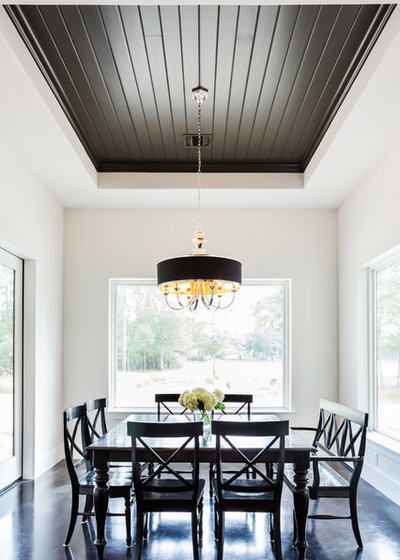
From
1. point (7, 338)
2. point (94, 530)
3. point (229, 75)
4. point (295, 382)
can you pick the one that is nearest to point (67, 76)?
point (229, 75)

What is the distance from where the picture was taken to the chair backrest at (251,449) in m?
3.20

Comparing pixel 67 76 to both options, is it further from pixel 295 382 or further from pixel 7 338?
pixel 295 382

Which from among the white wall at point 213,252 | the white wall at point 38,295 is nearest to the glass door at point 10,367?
the white wall at point 38,295

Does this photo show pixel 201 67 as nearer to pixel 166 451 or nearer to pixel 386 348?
pixel 166 451

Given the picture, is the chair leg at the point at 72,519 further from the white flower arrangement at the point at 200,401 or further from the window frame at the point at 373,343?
the window frame at the point at 373,343

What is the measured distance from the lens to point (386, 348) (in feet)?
16.6

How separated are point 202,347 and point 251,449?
3033 millimetres

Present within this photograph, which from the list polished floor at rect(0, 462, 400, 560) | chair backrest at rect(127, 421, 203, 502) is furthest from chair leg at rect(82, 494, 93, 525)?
chair backrest at rect(127, 421, 203, 502)

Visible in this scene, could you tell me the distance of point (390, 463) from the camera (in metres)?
4.57

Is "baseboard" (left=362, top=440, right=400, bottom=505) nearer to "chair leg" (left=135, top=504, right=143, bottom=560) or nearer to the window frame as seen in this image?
the window frame

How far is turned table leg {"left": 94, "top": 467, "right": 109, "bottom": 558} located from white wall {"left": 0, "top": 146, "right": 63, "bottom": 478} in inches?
82.2

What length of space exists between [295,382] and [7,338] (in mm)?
3229

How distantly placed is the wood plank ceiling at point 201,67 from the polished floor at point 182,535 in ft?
10.3

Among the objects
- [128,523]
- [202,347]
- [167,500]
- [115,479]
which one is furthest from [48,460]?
[167,500]
